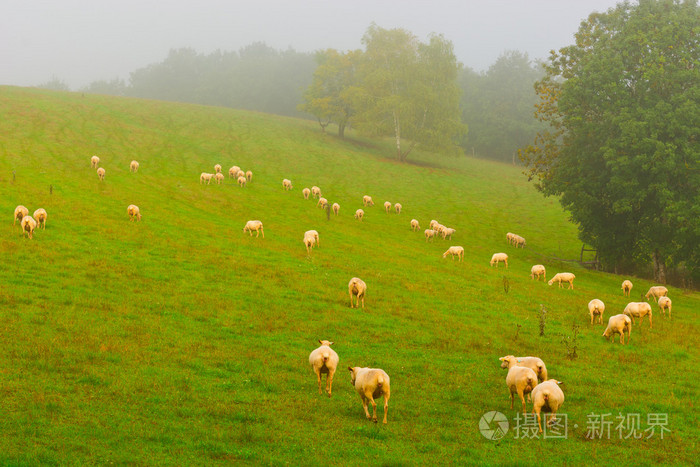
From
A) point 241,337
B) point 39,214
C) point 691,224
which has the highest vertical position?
point 691,224

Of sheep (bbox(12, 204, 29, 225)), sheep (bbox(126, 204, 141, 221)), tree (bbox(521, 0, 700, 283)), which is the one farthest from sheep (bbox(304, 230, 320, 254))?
tree (bbox(521, 0, 700, 283))

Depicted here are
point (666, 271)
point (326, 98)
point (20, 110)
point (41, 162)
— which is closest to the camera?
point (666, 271)

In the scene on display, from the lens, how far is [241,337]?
59.1 ft

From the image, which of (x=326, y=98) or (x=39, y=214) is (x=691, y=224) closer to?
(x=39, y=214)

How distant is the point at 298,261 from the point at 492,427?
64.0 feet

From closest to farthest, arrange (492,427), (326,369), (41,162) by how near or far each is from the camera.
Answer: (492,427) < (326,369) < (41,162)

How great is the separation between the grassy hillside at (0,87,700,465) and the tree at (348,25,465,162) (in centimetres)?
3651

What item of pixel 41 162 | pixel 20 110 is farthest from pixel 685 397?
pixel 20 110

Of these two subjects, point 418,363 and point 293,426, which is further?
point 418,363
